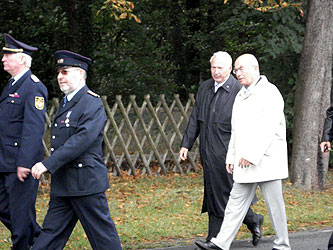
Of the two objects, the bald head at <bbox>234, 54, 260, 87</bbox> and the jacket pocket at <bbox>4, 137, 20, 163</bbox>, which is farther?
the bald head at <bbox>234, 54, 260, 87</bbox>

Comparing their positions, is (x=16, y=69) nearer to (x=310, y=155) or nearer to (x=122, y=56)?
(x=310, y=155)

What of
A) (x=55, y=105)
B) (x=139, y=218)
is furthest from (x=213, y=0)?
(x=139, y=218)

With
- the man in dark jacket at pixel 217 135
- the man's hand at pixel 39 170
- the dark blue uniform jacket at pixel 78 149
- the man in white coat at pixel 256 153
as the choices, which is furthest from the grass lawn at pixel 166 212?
the man's hand at pixel 39 170

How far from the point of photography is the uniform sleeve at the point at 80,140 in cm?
501

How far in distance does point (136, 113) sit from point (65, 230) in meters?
8.49

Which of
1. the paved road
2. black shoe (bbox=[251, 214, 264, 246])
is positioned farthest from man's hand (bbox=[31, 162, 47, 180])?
black shoe (bbox=[251, 214, 264, 246])

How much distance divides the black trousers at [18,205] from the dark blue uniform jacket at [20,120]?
14 cm

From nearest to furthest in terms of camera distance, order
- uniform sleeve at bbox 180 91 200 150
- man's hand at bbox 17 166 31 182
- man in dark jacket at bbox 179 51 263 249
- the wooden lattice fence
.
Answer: man's hand at bbox 17 166 31 182 → man in dark jacket at bbox 179 51 263 249 → uniform sleeve at bbox 180 91 200 150 → the wooden lattice fence

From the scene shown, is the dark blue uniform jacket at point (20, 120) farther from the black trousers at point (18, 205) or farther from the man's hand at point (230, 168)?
the man's hand at point (230, 168)

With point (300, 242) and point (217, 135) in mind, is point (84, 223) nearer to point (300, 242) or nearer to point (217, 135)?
point (217, 135)

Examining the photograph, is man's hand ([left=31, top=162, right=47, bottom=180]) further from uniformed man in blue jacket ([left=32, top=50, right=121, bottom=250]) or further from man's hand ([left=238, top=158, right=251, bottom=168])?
man's hand ([left=238, top=158, right=251, bottom=168])

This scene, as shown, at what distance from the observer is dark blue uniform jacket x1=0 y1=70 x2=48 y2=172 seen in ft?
18.9

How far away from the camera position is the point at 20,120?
5871 mm

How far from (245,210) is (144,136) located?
758 centimetres
